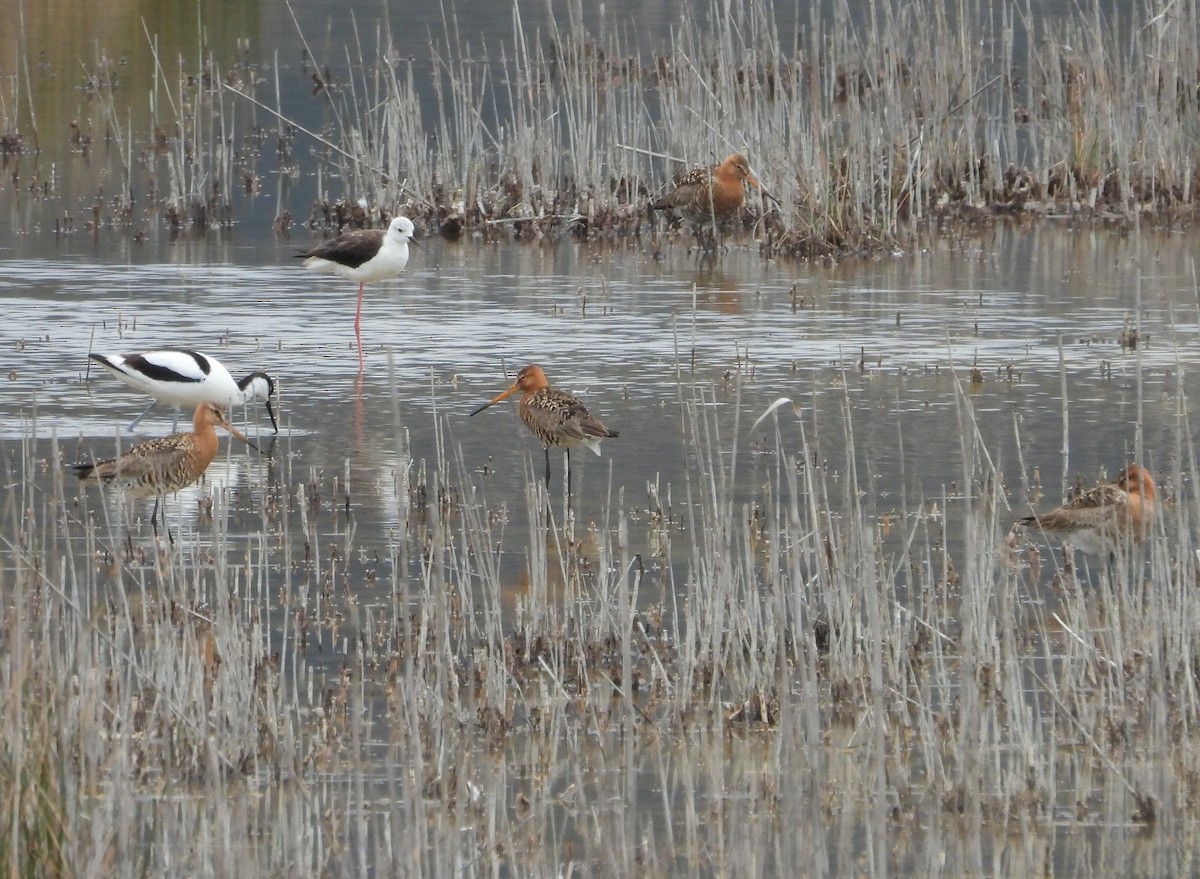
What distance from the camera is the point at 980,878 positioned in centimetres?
508

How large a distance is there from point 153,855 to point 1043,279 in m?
12.2

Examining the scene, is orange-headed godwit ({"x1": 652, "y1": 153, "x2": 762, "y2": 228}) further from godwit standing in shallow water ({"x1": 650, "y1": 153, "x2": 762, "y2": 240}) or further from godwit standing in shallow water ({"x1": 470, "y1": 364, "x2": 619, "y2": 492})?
godwit standing in shallow water ({"x1": 470, "y1": 364, "x2": 619, "y2": 492})

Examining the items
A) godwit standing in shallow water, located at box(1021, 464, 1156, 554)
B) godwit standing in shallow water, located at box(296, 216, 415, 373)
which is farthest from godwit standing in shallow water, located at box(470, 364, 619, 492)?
godwit standing in shallow water, located at box(296, 216, 415, 373)


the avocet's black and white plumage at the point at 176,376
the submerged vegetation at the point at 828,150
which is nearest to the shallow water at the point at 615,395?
the avocet's black and white plumage at the point at 176,376

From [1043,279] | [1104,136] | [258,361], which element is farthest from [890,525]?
[1104,136]

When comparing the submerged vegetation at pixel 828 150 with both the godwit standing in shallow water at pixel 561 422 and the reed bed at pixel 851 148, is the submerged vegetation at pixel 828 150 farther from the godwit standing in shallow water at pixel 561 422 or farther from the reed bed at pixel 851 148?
the godwit standing in shallow water at pixel 561 422

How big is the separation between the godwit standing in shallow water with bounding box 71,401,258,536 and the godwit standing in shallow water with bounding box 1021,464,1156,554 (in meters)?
3.37

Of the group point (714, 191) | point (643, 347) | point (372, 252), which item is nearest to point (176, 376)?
point (643, 347)

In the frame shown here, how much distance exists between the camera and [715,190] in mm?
17547

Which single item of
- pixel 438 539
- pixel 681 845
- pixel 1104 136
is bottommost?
pixel 681 845

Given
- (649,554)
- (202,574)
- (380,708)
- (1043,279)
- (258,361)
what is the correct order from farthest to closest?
(1043,279) → (258,361) → (649,554) → (202,574) → (380,708)

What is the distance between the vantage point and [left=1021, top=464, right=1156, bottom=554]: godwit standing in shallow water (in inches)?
307

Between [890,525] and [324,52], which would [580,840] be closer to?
[890,525]

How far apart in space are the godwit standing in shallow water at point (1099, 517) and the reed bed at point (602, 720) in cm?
19
